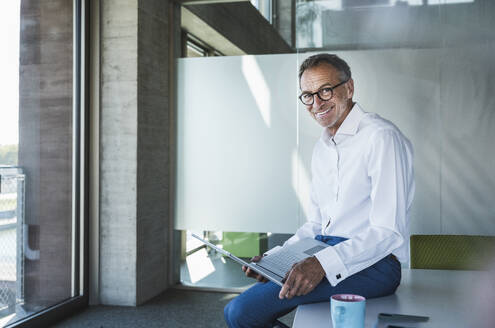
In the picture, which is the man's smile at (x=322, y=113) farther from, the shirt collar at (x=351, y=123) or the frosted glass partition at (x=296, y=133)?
the frosted glass partition at (x=296, y=133)

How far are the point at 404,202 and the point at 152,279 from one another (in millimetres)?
3286

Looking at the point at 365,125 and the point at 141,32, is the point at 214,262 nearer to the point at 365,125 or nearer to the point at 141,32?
the point at 141,32

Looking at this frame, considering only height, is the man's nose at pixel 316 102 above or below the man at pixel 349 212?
above

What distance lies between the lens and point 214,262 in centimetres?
479

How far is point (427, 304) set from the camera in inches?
56.8

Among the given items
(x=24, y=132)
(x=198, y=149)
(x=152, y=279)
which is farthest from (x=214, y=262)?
(x=24, y=132)

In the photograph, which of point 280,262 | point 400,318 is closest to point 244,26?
point 280,262

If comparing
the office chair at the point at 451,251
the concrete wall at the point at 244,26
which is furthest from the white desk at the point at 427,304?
the concrete wall at the point at 244,26

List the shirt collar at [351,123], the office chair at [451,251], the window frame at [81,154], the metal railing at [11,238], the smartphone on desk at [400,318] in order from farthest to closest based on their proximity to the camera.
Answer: the window frame at [81,154], the metal railing at [11,238], the office chair at [451,251], the shirt collar at [351,123], the smartphone on desk at [400,318]

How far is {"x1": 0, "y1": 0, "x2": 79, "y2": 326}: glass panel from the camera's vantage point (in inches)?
129

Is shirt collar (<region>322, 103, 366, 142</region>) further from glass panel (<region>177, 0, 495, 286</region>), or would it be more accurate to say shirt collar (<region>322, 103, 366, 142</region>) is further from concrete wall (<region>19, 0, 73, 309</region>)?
glass panel (<region>177, 0, 495, 286</region>)

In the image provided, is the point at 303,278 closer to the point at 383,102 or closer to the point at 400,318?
the point at 400,318

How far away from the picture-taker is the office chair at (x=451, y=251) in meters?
2.11

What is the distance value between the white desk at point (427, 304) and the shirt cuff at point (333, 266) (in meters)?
0.07
